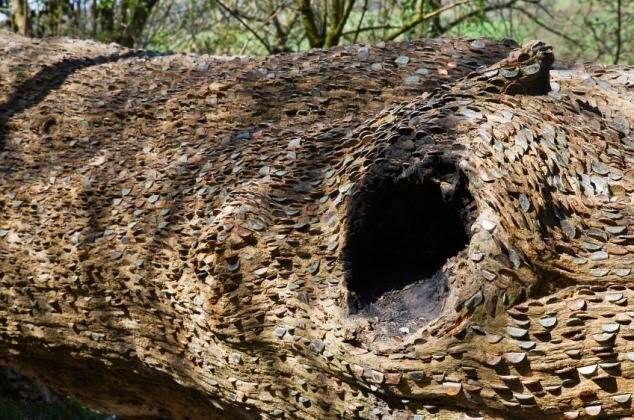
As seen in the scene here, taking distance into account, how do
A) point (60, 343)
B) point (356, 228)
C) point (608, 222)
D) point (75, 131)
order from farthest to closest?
point (75, 131)
point (60, 343)
point (356, 228)
point (608, 222)

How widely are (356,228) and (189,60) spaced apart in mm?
1478

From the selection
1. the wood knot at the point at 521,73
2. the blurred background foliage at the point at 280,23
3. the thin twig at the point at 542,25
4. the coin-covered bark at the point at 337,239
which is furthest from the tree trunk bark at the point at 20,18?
the wood knot at the point at 521,73

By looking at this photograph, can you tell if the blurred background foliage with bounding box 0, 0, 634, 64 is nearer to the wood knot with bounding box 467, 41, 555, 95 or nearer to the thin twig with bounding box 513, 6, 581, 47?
the thin twig with bounding box 513, 6, 581, 47

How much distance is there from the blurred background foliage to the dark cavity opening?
5542 millimetres

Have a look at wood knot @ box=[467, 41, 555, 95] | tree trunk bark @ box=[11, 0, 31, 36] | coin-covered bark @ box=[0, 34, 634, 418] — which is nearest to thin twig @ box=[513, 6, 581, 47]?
tree trunk bark @ box=[11, 0, 31, 36]

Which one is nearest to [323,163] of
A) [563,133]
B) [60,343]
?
[563,133]

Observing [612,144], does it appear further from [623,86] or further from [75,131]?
[75,131]

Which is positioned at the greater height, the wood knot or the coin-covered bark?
the wood knot

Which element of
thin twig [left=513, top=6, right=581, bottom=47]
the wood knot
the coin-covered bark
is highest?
thin twig [left=513, top=6, right=581, bottom=47]

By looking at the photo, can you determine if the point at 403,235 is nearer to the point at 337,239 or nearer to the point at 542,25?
the point at 337,239

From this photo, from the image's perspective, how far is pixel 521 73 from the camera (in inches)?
84.9

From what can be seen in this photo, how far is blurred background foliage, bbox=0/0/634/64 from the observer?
7.70 m

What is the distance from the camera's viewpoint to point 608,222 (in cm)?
186

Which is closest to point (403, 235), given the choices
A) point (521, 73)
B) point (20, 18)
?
point (521, 73)
